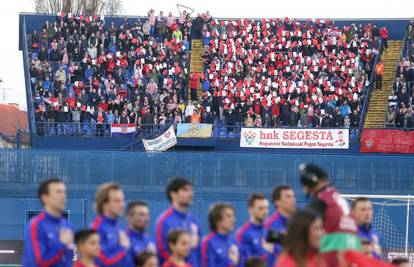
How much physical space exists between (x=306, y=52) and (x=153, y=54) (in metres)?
6.33

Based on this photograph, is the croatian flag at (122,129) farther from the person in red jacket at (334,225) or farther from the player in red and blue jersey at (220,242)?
the person in red jacket at (334,225)

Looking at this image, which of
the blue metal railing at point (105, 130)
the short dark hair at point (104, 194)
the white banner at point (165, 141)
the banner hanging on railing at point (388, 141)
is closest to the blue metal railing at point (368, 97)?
the banner hanging on railing at point (388, 141)

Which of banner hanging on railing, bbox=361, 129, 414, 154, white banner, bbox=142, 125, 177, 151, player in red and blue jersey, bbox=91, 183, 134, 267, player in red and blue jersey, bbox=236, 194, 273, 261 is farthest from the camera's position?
white banner, bbox=142, 125, 177, 151

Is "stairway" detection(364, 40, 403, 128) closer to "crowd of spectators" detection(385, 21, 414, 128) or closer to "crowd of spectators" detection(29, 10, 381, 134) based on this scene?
"crowd of spectators" detection(385, 21, 414, 128)

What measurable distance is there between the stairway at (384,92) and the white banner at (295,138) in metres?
2.72

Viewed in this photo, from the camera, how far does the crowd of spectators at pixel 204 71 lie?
37.3 meters

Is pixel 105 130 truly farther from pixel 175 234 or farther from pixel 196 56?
pixel 175 234

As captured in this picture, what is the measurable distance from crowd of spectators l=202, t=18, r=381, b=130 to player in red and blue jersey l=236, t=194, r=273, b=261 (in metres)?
25.3

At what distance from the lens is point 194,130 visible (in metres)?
36.0

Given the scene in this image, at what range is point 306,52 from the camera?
40719mm

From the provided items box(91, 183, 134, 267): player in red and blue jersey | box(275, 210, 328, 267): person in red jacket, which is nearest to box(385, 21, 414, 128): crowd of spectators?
box(91, 183, 134, 267): player in red and blue jersey

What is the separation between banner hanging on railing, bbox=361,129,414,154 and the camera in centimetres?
3478

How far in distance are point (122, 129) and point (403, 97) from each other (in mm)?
10829

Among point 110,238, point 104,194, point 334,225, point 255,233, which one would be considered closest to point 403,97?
point 255,233
